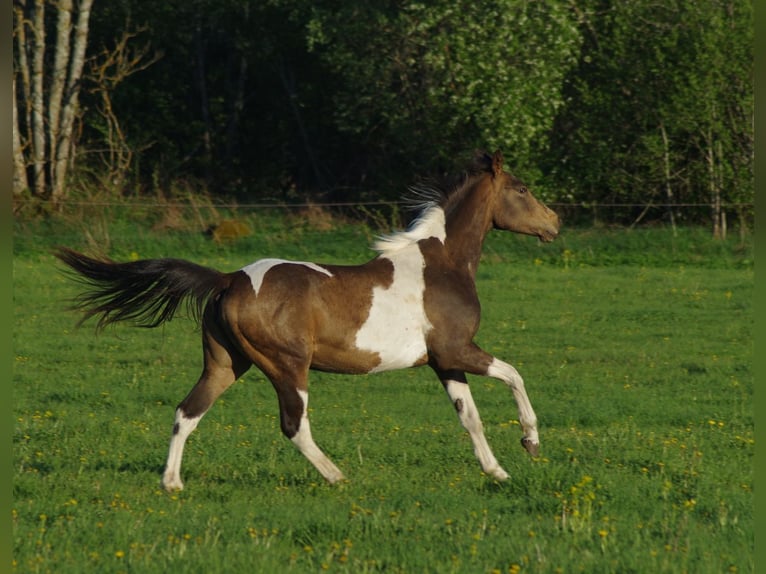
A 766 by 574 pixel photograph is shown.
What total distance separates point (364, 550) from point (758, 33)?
3.52 metres

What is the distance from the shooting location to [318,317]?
786 centimetres

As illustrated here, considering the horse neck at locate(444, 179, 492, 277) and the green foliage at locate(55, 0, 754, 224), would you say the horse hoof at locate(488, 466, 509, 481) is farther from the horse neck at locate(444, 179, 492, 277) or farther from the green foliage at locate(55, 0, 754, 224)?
the green foliage at locate(55, 0, 754, 224)

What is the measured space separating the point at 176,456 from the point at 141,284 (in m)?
1.32

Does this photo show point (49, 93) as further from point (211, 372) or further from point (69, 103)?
point (211, 372)

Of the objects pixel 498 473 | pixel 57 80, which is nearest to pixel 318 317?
pixel 498 473

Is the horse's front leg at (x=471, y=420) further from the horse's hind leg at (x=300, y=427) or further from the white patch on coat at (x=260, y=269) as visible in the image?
the white patch on coat at (x=260, y=269)

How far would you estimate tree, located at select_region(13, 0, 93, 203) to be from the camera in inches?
1086

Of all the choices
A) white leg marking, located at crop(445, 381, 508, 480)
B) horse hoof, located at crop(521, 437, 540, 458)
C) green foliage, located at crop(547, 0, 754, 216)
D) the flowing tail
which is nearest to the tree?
green foliage, located at crop(547, 0, 754, 216)

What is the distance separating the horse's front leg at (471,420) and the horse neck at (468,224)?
0.79 metres

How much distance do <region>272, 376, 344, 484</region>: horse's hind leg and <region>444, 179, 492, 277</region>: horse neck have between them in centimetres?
156

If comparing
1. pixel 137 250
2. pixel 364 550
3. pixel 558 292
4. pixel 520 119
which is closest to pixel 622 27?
pixel 520 119

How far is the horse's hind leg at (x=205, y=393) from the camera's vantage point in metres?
7.51

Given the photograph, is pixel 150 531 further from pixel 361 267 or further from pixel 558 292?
pixel 558 292

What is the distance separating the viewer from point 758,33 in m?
3.28
